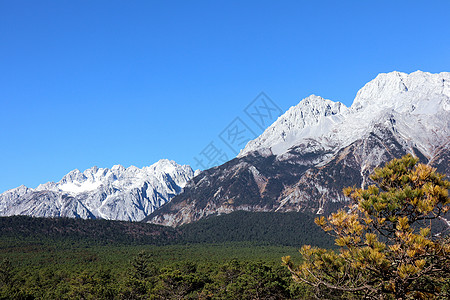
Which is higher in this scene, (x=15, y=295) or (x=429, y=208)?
(x=15, y=295)

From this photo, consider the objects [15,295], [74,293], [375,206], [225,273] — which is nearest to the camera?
[375,206]

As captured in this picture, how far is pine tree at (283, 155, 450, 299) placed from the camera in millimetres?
14922

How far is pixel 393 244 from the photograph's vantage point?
55.1 ft

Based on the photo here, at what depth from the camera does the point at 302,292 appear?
92.1 metres

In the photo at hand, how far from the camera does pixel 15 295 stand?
7794 cm

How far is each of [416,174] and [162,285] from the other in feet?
283

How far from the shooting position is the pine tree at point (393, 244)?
14922mm

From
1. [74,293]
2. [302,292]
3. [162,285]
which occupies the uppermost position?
[74,293]

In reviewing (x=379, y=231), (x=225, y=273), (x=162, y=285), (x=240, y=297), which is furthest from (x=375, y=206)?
(x=225, y=273)

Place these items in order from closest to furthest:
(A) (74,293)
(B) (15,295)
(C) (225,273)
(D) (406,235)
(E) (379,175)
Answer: (D) (406,235)
(E) (379,175)
(B) (15,295)
(A) (74,293)
(C) (225,273)

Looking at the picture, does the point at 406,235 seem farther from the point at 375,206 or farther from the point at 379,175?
the point at 379,175

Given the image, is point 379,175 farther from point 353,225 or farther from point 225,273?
point 225,273

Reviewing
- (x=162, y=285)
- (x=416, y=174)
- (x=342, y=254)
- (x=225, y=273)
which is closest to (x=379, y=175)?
(x=416, y=174)

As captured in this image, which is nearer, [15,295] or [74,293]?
[15,295]
